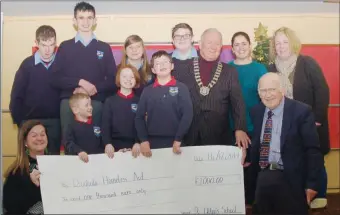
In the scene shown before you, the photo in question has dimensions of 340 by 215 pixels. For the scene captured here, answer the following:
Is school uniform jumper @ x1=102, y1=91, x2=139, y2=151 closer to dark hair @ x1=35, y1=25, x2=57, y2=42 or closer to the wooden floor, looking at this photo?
dark hair @ x1=35, y1=25, x2=57, y2=42

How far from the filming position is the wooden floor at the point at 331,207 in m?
1.97

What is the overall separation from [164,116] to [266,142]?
55cm

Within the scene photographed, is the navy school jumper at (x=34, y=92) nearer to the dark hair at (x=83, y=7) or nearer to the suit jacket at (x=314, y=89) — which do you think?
the dark hair at (x=83, y=7)

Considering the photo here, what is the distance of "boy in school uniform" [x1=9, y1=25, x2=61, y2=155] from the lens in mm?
1917

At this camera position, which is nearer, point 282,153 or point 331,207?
point 282,153

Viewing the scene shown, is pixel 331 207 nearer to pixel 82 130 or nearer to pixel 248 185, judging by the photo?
pixel 248 185

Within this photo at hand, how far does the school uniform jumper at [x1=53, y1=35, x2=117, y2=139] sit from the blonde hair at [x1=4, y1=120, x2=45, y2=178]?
172mm

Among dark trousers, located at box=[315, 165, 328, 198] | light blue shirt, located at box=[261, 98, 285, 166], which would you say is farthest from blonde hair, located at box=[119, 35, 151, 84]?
dark trousers, located at box=[315, 165, 328, 198]

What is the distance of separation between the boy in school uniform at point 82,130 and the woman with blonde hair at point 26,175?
14 cm

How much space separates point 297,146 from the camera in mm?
1886

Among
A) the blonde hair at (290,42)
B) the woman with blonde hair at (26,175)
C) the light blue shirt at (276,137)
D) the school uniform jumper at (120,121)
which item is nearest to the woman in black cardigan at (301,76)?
the blonde hair at (290,42)

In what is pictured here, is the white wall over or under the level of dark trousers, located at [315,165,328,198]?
over

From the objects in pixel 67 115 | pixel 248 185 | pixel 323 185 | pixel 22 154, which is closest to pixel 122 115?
pixel 67 115

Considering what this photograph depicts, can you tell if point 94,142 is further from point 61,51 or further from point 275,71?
point 275,71
